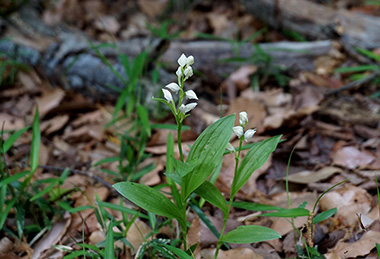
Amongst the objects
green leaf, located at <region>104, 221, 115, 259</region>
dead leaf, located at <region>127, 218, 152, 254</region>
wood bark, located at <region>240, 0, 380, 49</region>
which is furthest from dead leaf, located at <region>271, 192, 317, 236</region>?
wood bark, located at <region>240, 0, 380, 49</region>

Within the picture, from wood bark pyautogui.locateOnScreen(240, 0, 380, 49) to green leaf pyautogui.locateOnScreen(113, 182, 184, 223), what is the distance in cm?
261

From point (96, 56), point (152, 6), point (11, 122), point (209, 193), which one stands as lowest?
point (11, 122)

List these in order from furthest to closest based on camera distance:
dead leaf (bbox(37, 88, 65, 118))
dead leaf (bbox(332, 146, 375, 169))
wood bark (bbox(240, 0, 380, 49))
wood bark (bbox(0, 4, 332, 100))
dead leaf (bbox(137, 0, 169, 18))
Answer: dead leaf (bbox(137, 0, 169, 18)), wood bark (bbox(240, 0, 380, 49)), wood bark (bbox(0, 4, 332, 100)), dead leaf (bbox(37, 88, 65, 118)), dead leaf (bbox(332, 146, 375, 169))

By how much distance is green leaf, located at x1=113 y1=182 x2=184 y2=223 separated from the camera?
1.24m

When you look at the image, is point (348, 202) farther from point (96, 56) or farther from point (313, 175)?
point (96, 56)

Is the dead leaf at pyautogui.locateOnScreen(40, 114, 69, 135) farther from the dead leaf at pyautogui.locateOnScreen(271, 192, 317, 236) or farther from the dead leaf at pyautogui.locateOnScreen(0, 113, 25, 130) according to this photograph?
the dead leaf at pyautogui.locateOnScreen(271, 192, 317, 236)

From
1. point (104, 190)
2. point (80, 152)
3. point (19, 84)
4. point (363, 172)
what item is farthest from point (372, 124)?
point (19, 84)

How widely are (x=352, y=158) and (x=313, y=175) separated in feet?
1.00

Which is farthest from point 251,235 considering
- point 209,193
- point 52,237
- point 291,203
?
point 52,237

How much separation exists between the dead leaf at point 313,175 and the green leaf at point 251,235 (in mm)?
784

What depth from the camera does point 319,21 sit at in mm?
3369

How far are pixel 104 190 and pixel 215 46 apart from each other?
194 cm

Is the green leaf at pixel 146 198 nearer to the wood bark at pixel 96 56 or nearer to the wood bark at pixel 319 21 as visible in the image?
the wood bark at pixel 96 56

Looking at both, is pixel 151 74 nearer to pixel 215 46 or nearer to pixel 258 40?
pixel 215 46
